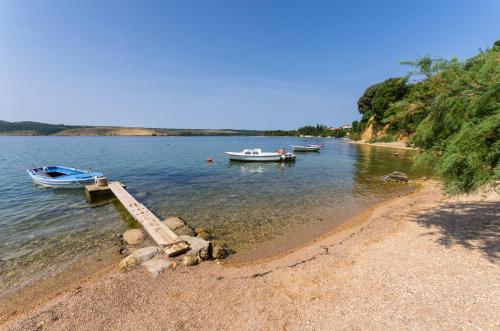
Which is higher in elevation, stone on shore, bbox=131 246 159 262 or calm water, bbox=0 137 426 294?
stone on shore, bbox=131 246 159 262

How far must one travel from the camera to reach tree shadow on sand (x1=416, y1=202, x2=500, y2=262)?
7875 mm

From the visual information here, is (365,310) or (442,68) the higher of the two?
(442,68)

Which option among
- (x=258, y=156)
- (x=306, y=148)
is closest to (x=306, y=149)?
(x=306, y=148)

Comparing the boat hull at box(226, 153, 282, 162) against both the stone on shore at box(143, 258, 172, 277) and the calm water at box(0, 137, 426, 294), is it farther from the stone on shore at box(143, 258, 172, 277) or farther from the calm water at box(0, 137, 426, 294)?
the stone on shore at box(143, 258, 172, 277)

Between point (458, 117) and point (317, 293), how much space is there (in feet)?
19.9

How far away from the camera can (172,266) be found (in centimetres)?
788

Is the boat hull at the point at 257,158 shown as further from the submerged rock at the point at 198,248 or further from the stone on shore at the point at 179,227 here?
the submerged rock at the point at 198,248

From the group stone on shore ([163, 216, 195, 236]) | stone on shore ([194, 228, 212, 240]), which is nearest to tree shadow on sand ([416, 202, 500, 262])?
stone on shore ([194, 228, 212, 240])

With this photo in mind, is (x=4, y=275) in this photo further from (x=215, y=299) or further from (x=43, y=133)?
(x=43, y=133)

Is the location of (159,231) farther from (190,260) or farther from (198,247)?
(190,260)

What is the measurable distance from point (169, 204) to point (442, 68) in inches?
638

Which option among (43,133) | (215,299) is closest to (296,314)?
(215,299)

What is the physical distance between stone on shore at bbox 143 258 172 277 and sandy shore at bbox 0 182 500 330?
0.22 m

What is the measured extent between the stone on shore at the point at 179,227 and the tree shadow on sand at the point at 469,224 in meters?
10.7
